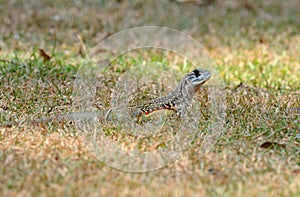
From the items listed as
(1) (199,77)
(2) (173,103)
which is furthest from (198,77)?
(2) (173,103)

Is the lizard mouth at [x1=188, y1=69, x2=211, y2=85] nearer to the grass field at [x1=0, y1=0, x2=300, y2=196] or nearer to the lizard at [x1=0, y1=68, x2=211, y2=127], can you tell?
the lizard at [x1=0, y1=68, x2=211, y2=127]

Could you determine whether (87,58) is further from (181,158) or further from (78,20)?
(181,158)

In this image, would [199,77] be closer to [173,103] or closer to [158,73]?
[173,103]

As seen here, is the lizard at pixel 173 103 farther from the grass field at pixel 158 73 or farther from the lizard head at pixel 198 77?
the grass field at pixel 158 73

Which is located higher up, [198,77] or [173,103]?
[198,77]

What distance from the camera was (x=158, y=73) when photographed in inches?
180

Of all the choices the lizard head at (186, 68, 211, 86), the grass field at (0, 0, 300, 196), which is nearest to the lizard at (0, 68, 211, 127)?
the lizard head at (186, 68, 211, 86)

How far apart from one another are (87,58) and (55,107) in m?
1.27

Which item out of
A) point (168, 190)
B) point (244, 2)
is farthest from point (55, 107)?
point (244, 2)

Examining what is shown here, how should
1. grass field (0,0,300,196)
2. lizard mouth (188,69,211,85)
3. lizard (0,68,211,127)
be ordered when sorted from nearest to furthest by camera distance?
grass field (0,0,300,196), lizard (0,68,211,127), lizard mouth (188,69,211,85)

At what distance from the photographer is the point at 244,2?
674 centimetres

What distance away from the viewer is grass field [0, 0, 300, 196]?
264 centimetres

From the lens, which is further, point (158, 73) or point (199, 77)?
point (158, 73)

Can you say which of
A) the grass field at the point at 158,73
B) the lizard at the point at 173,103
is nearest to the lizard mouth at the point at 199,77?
the lizard at the point at 173,103
